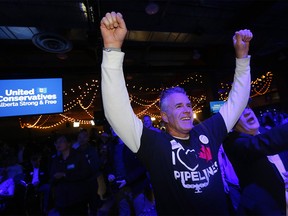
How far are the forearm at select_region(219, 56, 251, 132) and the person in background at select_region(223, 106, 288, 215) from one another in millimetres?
255

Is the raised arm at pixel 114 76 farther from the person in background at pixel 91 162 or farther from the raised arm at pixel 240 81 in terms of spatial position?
the person in background at pixel 91 162

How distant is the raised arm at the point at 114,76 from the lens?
994 millimetres

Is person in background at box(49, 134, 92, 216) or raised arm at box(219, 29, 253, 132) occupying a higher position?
raised arm at box(219, 29, 253, 132)

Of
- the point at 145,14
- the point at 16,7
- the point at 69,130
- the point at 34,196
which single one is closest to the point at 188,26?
the point at 145,14

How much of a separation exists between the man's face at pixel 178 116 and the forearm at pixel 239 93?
264mm

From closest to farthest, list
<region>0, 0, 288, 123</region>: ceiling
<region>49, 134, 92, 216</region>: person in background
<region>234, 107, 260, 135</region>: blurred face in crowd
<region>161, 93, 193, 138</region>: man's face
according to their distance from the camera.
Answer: <region>161, 93, 193, 138</region>: man's face < <region>234, 107, 260, 135</region>: blurred face in crowd < <region>49, 134, 92, 216</region>: person in background < <region>0, 0, 288, 123</region>: ceiling

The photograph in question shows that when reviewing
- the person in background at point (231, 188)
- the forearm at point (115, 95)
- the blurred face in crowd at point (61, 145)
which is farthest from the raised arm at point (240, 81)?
the blurred face in crowd at point (61, 145)

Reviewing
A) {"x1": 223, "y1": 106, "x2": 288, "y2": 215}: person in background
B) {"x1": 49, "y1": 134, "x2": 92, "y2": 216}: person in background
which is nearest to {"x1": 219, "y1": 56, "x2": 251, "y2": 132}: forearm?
{"x1": 223, "y1": 106, "x2": 288, "y2": 215}: person in background

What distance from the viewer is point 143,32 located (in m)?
5.49

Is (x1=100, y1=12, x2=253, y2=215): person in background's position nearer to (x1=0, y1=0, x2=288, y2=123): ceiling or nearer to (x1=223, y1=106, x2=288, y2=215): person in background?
(x1=223, y1=106, x2=288, y2=215): person in background

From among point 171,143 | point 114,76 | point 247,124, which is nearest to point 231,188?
point 247,124

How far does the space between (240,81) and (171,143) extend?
60 centimetres

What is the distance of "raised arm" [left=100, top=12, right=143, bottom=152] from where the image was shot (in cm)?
99

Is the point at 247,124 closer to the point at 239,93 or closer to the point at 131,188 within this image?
the point at 239,93
